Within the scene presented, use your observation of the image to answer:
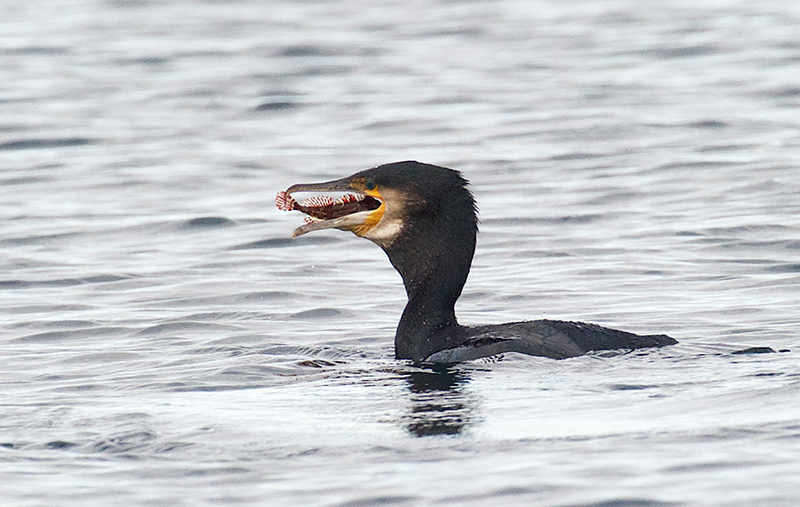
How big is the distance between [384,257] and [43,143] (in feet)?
27.0

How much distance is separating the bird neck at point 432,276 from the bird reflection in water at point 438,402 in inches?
19.5

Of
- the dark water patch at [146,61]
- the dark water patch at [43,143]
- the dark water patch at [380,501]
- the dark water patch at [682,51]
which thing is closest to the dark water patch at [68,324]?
the dark water patch at [380,501]

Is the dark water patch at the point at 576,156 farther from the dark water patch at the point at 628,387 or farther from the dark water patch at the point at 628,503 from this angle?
the dark water patch at the point at 628,503

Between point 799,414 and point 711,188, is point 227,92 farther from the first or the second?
point 799,414

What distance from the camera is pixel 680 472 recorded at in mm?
6039

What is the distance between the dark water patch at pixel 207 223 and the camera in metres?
15.3

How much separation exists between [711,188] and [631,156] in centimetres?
208

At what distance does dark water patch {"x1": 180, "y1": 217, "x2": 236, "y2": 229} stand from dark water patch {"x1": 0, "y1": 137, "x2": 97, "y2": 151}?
537cm

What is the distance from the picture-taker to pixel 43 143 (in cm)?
2045

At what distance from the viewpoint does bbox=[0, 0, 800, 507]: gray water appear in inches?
253

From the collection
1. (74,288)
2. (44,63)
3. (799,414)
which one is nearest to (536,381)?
(799,414)

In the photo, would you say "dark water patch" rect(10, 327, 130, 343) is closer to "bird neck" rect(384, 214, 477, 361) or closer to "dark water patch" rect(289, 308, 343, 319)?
"dark water patch" rect(289, 308, 343, 319)

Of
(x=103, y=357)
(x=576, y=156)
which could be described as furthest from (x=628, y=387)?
(x=576, y=156)

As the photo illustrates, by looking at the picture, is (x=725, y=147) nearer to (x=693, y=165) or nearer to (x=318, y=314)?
(x=693, y=165)
